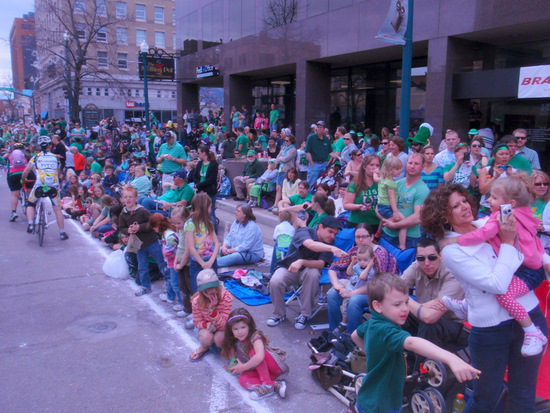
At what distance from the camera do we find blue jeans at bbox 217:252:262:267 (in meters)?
7.56

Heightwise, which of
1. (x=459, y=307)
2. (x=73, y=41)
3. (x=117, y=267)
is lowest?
(x=117, y=267)

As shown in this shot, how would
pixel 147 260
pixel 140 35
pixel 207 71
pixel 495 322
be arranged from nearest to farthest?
pixel 495 322
pixel 147 260
pixel 207 71
pixel 140 35

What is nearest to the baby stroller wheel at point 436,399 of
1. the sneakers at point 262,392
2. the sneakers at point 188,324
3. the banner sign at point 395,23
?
the sneakers at point 262,392

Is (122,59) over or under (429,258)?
over

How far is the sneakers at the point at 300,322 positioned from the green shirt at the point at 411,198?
5.16ft

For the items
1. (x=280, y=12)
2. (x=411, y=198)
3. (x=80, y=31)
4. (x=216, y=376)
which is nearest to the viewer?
(x=216, y=376)

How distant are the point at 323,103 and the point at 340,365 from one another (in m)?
13.5

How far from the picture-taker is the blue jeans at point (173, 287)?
6.03 meters

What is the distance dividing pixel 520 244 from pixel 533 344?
1.84 ft

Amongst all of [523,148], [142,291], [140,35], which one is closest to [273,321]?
[142,291]

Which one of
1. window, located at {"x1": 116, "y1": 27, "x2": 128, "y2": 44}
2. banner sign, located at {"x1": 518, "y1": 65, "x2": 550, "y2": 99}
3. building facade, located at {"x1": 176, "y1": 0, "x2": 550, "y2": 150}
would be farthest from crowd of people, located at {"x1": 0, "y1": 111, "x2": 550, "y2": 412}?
window, located at {"x1": 116, "y1": 27, "x2": 128, "y2": 44}

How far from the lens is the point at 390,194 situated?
572cm

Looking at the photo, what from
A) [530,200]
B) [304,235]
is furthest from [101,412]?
[530,200]

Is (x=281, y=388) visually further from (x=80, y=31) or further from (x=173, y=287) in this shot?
(x=80, y=31)
